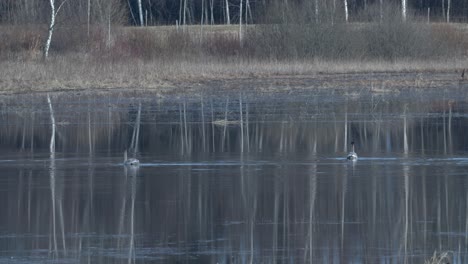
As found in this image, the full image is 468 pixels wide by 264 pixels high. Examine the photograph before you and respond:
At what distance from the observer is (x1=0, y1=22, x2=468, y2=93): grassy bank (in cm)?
4053

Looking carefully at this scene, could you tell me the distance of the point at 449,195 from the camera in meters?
13.3

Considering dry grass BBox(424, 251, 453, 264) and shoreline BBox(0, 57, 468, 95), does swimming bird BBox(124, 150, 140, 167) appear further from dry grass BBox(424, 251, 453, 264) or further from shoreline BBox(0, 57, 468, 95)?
shoreline BBox(0, 57, 468, 95)

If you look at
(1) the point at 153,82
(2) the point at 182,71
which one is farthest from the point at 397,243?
(2) the point at 182,71

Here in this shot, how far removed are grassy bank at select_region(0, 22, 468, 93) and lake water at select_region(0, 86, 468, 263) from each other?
46.6 feet

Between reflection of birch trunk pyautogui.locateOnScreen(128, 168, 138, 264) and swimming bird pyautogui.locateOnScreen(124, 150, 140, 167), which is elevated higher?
swimming bird pyautogui.locateOnScreen(124, 150, 140, 167)

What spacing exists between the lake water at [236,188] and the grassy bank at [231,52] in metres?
14.2

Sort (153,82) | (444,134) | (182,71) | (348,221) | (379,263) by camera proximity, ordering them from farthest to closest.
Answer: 1. (182,71)
2. (153,82)
3. (444,134)
4. (348,221)
5. (379,263)

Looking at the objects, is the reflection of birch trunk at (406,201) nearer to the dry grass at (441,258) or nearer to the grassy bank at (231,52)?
the dry grass at (441,258)

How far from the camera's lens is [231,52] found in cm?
5247

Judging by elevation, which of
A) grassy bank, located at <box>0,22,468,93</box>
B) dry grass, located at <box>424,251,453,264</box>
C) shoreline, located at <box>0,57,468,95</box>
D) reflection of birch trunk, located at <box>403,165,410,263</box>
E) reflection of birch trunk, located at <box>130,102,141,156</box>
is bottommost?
dry grass, located at <box>424,251,453,264</box>

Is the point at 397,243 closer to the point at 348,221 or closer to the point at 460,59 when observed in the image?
the point at 348,221

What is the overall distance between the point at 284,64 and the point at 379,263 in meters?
36.7

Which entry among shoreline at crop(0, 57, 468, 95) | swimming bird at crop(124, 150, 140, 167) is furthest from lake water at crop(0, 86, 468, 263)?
shoreline at crop(0, 57, 468, 95)

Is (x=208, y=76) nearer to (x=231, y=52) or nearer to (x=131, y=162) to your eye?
(x=231, y=52)
